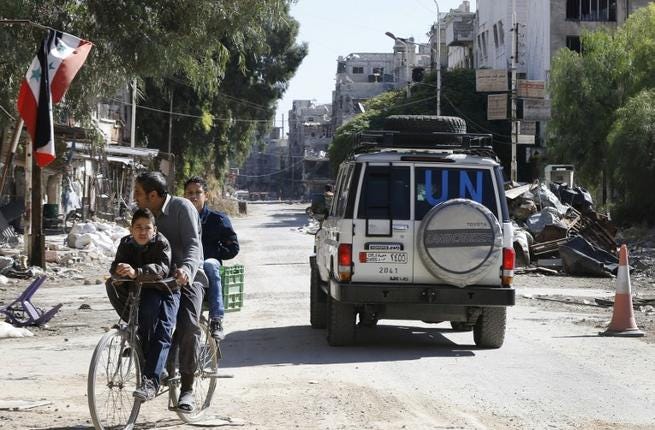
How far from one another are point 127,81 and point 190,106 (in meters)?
40.0

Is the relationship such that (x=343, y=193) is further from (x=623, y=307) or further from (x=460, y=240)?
(x=623, y=307)

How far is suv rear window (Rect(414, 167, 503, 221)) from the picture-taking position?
12.8 meters

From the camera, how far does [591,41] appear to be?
184 feet

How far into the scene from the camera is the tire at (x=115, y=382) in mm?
7270

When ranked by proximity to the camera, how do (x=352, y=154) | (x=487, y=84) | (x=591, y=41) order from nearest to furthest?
(x=352, y=154), (x=487, y=84), (x=591, y=41)

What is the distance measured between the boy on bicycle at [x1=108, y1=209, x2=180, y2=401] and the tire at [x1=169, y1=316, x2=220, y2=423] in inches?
23.5

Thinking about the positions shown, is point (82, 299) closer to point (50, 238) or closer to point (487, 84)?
point (50, 238)

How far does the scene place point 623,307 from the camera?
14859mm

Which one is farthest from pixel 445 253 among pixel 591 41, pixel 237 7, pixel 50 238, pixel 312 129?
pixel 312 129

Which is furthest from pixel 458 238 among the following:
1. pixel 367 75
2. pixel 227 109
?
pixel 367 75

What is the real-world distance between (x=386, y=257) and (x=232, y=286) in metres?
5.06

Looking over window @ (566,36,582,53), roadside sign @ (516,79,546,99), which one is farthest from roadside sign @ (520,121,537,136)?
window @ (566,36,582,53)

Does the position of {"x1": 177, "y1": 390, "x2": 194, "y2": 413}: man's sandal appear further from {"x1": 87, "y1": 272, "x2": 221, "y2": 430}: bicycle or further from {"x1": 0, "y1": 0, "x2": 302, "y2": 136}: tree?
{"x1": 0, "y1": 0, "x2": 302, "y2": 136}: tree

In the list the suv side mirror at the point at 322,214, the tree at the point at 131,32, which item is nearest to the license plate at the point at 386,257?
the suv side mirror at the point at 322,214
